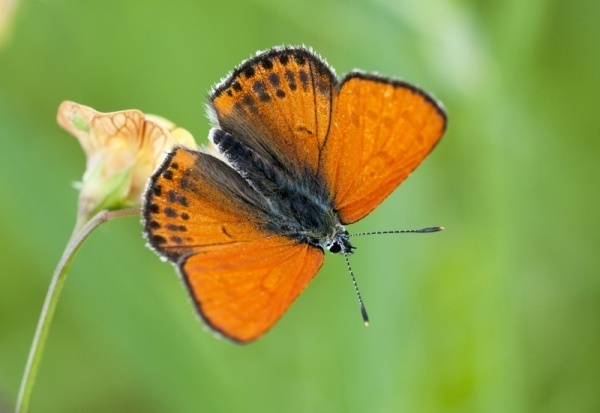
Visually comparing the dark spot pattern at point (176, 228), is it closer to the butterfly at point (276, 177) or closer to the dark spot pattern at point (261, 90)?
the butterfly at point (276, 177)

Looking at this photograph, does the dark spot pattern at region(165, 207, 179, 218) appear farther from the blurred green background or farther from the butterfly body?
the blurred green background

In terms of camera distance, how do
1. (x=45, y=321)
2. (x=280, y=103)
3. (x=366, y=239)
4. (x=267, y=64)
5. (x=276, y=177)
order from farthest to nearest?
1. (x=366, y=239)
2. (x=276, y=177)
3. (x=280, y=103)
4. (x=267, y=64)
5. (x=45, y=321)

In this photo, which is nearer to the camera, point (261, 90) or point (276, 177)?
point (261, 90)

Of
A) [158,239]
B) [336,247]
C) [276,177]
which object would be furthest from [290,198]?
[158,239]

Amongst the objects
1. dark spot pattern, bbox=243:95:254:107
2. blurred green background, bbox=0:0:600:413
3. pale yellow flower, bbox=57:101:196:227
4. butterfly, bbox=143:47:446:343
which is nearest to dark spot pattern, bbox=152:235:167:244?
butterfly, bbox=143:47:446:343

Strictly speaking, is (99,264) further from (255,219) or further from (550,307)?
(550,307)

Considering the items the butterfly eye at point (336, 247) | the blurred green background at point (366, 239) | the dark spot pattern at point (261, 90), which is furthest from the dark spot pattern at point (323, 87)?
the blurred green background at point (366, 239)

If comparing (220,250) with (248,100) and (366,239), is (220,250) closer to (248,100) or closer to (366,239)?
(248,100)
